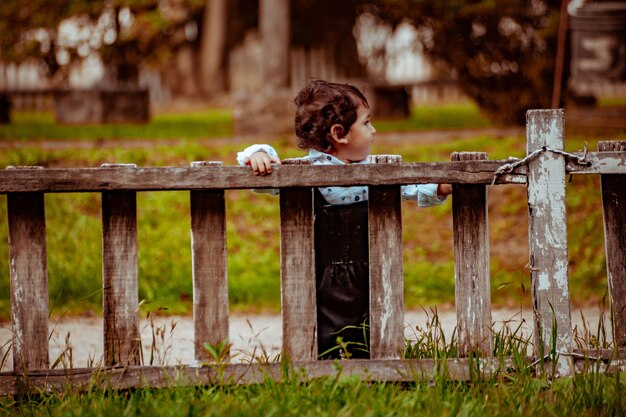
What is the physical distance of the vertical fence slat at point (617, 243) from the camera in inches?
140

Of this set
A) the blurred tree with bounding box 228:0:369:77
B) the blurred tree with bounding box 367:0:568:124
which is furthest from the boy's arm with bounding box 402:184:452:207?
the blurred tree with bounding box 228:0:369:77

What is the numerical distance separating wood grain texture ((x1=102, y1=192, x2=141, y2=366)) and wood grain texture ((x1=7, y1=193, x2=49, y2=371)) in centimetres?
24

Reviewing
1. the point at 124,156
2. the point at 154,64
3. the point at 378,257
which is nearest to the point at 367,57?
the point at 154,64

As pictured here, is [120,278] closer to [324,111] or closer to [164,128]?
[324,111]

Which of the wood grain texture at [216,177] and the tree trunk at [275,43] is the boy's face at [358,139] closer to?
Answer: the wood grain texture at [216,177]

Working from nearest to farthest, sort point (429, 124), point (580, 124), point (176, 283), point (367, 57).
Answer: point (176, 283)
point (580, 124)
point (429, 124)
point (367, 57)

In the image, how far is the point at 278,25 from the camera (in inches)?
A: 481

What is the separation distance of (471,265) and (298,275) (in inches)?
26.2

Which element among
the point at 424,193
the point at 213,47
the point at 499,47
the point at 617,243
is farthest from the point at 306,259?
the point at 213,47

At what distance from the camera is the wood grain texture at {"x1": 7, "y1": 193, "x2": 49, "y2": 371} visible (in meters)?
3.49

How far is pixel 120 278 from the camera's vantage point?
11.5 feet

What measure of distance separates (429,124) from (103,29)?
4867mm

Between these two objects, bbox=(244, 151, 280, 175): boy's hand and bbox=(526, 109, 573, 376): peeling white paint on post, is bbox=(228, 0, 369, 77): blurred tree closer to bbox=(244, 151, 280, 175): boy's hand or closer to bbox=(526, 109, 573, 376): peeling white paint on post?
bbox=(526, 109, 573, 376): peeling white paint on post

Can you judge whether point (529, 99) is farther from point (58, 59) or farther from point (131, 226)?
point (131, 226)
